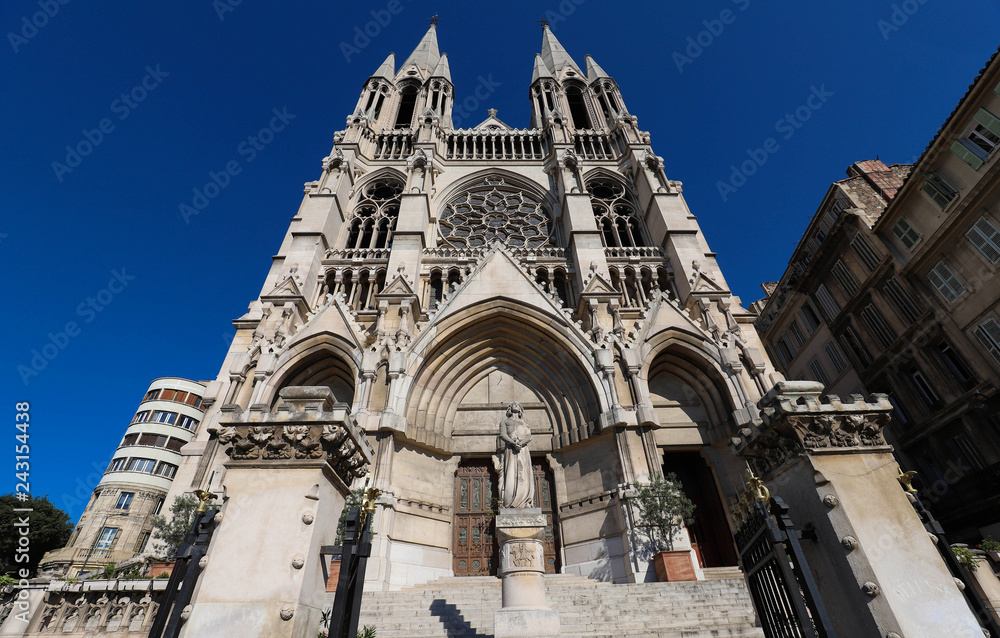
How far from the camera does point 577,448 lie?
13961mm

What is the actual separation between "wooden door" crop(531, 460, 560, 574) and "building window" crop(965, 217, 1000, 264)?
51.3 ft

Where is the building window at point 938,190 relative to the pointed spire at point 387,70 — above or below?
below

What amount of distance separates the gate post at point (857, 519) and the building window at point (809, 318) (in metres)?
24.0

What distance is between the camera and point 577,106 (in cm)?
3031

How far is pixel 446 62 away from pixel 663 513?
3235 centimetres

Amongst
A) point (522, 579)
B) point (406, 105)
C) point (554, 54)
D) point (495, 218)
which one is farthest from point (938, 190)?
point (406, 105)

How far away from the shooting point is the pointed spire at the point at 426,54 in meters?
32.6

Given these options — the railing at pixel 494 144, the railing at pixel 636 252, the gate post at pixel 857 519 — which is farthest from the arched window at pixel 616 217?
the gate post at pixel 857 519

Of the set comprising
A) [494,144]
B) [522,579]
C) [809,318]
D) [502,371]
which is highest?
[494,144]

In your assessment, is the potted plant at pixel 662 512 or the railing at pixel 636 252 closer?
the potted plant at pixel 662 512

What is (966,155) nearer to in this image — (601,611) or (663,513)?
(663,513)

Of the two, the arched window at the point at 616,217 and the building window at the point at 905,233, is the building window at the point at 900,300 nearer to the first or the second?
the building window at the point at 905,233

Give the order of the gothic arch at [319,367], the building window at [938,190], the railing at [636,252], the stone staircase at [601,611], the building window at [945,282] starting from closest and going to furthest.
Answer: the stone staircase at [601,611] < the gothic arch at [319,367] < the building window at [945,282] < the building window at [938,190] < the railing at [636,252]

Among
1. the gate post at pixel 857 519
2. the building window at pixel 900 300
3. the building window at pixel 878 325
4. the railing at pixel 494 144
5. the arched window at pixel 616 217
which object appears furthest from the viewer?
the railing at pixel 494 144
